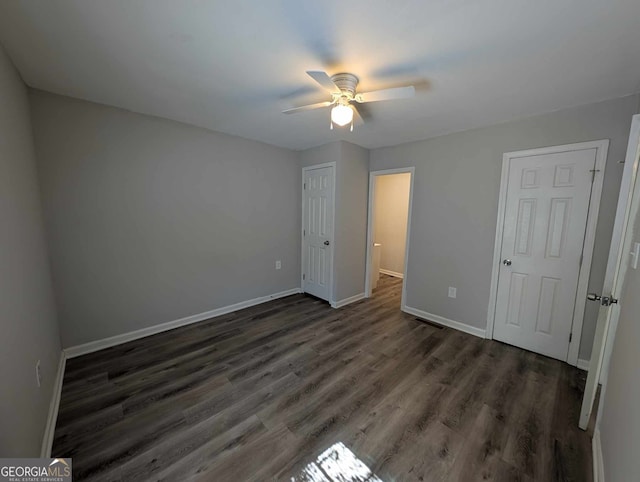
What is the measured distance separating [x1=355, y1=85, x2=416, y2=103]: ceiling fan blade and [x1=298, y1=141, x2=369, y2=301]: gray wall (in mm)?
1628

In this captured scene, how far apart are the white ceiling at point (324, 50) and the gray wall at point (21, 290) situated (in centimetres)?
43

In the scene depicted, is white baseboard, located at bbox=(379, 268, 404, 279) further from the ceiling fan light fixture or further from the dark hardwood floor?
the ceiling fan light fixture

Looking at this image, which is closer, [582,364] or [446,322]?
[582,364]

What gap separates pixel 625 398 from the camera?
1.12 meters

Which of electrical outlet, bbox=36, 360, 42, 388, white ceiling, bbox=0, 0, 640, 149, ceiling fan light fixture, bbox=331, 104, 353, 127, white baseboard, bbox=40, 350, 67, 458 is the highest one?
white ceiling, bbox=0, 0, 640, 149

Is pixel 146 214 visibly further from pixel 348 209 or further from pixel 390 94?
pixel 390 94

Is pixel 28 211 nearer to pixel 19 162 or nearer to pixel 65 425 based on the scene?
pixel 19 162

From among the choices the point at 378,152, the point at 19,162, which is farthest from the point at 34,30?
the point at 378,152

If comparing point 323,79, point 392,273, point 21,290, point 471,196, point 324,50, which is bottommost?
point 392,273

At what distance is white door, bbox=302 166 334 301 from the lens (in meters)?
3.62

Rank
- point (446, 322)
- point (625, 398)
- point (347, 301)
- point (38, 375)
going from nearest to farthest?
point (625, 398), point (38, 375), point (446, 322), point (347, 301)

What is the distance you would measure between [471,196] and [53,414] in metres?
4.03

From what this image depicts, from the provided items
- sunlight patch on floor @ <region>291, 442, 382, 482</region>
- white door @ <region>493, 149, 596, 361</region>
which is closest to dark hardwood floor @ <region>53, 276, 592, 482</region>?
sunlight patch on floor @ <region>291, 442, 382, 482</region>

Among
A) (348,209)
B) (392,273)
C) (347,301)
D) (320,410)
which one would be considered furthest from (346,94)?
(392,273)
